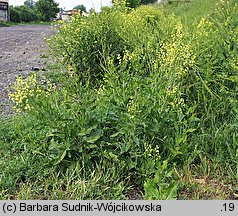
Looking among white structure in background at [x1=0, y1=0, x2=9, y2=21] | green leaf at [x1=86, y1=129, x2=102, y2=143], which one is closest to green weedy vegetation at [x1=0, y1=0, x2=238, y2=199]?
green leaf at [x1=86, y1=129, x2=102, y2=143]

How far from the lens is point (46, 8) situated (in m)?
40.9

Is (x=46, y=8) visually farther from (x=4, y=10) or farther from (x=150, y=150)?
(x=150, y=150)

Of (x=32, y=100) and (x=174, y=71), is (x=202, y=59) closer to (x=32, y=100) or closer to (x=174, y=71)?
(x=174, y=71)

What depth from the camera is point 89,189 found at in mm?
2010

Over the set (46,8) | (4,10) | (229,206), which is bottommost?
(229,206)

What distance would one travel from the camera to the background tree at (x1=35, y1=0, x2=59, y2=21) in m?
40.4

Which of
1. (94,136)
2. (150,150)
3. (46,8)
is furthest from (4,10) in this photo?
(150,150)

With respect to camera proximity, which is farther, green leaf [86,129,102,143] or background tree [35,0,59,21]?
background tree [35,0,59,21]

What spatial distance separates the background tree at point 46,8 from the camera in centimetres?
4044

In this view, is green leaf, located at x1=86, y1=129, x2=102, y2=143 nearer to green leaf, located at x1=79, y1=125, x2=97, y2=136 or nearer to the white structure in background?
green leaf, located at x1=79, y1=125, x2=97, y2=136

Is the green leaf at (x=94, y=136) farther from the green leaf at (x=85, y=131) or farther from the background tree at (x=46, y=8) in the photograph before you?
the background tree at (x=46, y=8)

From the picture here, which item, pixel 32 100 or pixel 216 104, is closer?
pixel 32 100

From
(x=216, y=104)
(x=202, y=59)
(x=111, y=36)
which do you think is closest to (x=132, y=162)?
(x=216, y=104)

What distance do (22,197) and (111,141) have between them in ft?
2.26
